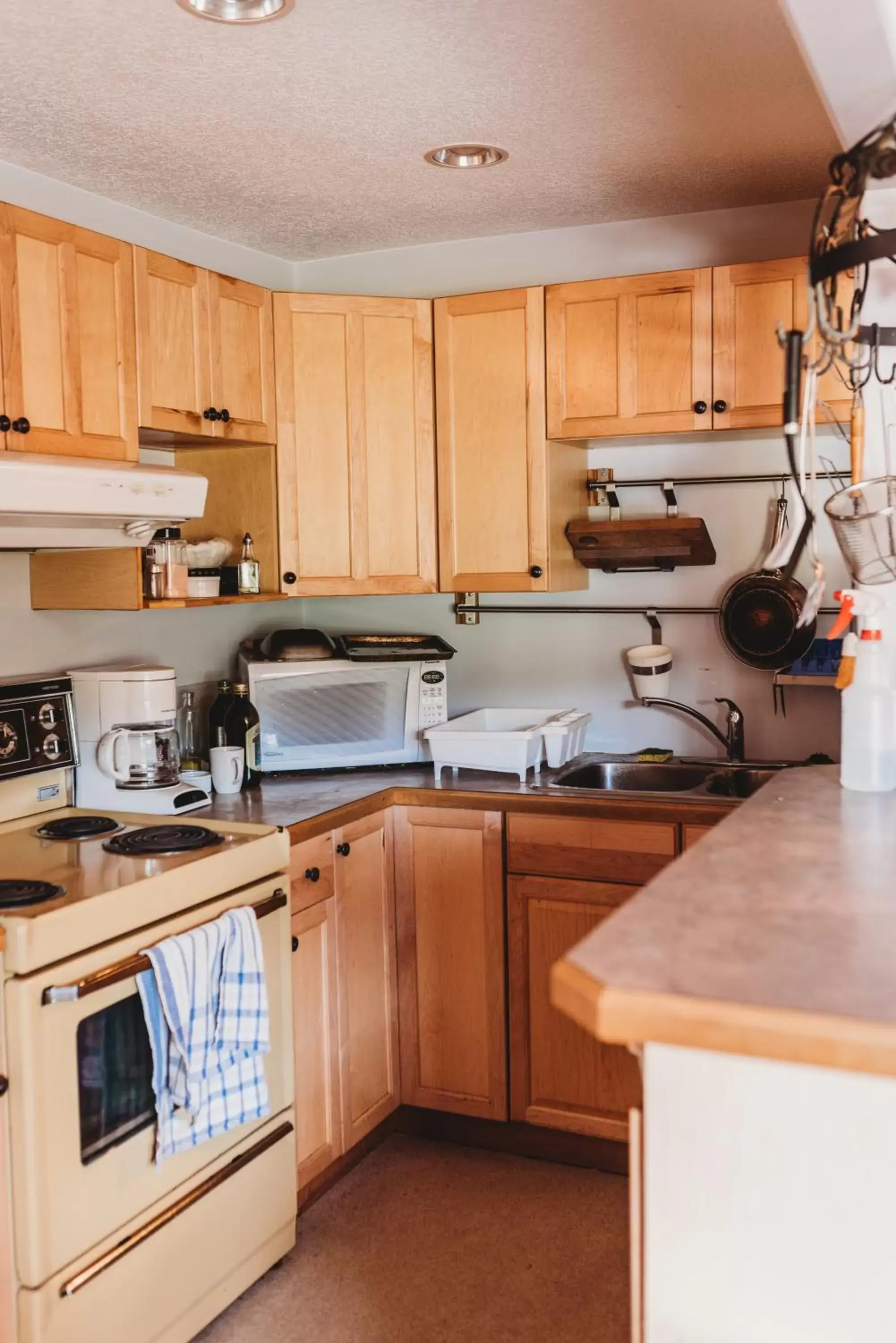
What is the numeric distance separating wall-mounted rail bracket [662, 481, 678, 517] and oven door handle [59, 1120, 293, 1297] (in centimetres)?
188

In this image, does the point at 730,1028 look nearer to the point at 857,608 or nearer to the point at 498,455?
the point at 857,608

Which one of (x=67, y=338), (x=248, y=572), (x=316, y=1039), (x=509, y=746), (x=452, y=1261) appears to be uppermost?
(x=67, y=338)

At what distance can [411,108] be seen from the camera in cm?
246

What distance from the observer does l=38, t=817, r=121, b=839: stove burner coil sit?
254 cm

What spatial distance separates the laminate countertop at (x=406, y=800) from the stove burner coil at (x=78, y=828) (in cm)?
22

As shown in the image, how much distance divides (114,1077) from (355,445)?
1.82m

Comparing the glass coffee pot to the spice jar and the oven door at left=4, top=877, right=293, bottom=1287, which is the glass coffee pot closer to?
the spice jar

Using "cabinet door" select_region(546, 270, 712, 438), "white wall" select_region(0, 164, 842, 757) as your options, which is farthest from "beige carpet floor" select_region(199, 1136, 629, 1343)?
"cabinet door" select_region(546, 270, 712, 438)

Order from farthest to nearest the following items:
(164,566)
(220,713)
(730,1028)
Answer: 1. (220,713)
2. (164,566)
3. (730,1028)

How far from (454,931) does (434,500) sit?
1.18m

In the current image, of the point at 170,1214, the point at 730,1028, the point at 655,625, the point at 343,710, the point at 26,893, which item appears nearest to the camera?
the point at 730,1028

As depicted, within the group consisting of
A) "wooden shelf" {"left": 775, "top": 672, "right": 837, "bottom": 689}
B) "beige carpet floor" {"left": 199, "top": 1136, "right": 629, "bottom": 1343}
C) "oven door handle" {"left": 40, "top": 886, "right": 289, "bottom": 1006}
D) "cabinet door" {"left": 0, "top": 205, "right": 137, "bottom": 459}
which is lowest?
"beige carpet floor" {"left": 199, "top": 1136, "right": 629, "bottom": 1343}

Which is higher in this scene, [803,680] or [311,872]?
[803,680]

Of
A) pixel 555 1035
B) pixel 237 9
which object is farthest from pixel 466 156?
pixel 555 1035
